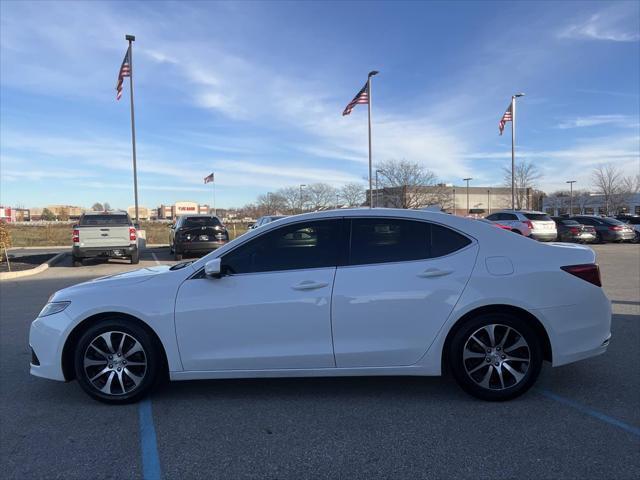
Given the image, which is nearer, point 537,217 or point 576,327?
point 576,327

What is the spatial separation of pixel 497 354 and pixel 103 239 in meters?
13.6

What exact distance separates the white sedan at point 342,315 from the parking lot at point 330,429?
0.91ft

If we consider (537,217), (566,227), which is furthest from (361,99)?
(566,227)

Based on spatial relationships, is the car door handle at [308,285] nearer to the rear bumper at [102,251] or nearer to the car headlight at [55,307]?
the car headlight at [55,307]

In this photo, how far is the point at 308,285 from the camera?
3.84 meters

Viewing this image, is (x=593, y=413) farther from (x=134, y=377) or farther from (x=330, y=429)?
(x=134, y=377)

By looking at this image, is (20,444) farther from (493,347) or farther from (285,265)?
(493,347)

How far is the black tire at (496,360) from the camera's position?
3.87 m

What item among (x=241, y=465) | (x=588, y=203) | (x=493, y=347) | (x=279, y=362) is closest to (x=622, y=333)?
(x=493, y=347)

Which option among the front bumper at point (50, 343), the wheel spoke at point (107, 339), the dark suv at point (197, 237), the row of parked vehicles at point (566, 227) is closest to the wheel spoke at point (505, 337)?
the wheel spoke at point (107, 339)

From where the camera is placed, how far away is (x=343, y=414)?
3758mm

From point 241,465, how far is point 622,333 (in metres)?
5.20

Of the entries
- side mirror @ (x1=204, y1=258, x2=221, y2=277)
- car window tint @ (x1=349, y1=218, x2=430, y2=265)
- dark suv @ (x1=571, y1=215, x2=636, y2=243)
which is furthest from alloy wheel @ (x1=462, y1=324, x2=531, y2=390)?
dark suv @ (x1=571, y1=215, x2=636, y2=243)

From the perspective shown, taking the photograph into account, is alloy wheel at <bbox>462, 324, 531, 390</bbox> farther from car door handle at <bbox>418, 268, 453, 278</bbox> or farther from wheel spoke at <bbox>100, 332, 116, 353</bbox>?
wheel spoke at <bbox>100, 332, 116, 353</bbox>
